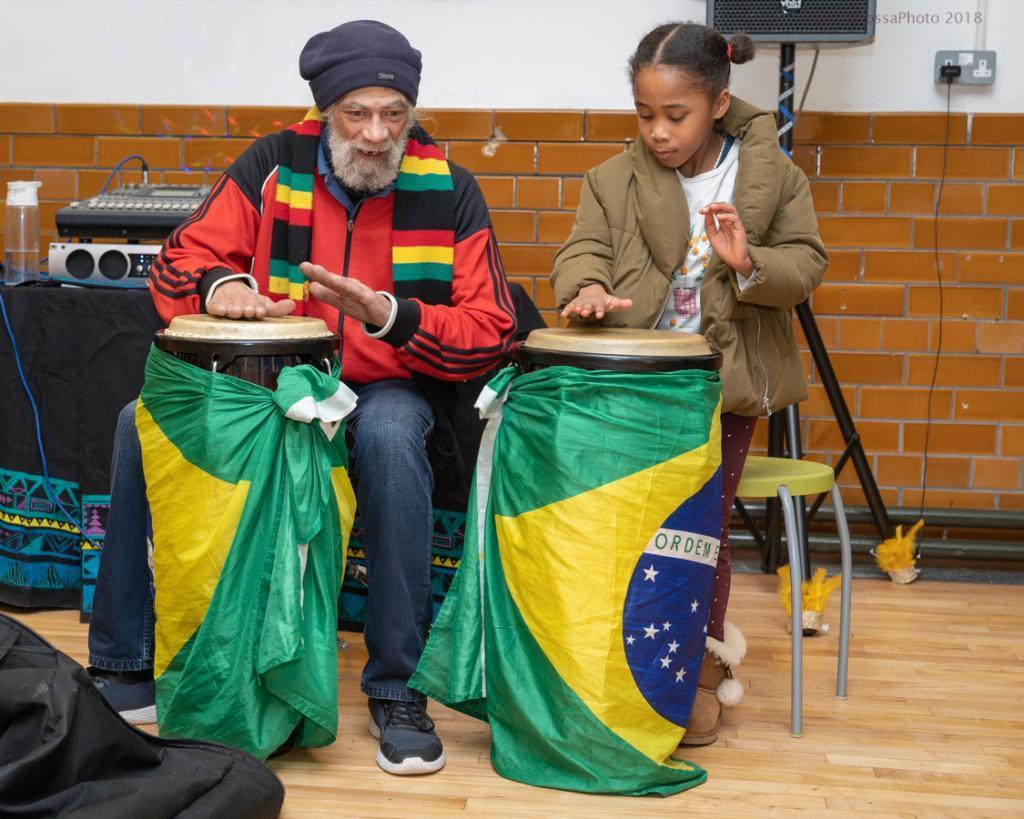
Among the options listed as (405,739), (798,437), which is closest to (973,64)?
(798,437)

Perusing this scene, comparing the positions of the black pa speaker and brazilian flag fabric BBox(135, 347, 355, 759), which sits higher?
the black pa speaker

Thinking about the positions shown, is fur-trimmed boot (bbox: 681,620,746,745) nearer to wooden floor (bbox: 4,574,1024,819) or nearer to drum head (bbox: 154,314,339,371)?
wooden floor (bbox: 4,574,1024,819)

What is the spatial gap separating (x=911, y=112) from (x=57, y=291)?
2.20 m

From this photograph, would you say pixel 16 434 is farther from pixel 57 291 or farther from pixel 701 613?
pixel 701 613

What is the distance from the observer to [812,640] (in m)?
2.85

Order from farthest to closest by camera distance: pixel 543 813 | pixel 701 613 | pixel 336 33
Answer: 1. pixel 336 33
2. pixel 701 613
3. pixel 543 813

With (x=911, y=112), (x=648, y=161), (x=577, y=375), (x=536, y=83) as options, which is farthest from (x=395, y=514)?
(x=911, y=112)

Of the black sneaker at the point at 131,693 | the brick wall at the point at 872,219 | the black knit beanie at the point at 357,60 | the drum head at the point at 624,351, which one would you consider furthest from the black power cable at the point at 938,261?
the black sneaker at the point at 131,693

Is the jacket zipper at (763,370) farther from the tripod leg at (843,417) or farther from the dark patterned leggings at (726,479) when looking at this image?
the tripod leg at (843,417)

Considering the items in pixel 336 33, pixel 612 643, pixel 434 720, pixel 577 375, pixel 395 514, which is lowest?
pixel 434 720

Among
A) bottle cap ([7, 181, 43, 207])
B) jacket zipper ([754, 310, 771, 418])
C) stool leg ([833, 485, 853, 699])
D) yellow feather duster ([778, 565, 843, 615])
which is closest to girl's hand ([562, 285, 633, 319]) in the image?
jacket zipper ([754, 310, 771, 418])

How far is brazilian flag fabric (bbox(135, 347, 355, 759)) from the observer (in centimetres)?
198

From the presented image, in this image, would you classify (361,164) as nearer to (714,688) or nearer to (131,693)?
(131,693)

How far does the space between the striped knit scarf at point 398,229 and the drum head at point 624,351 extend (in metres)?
0.35
